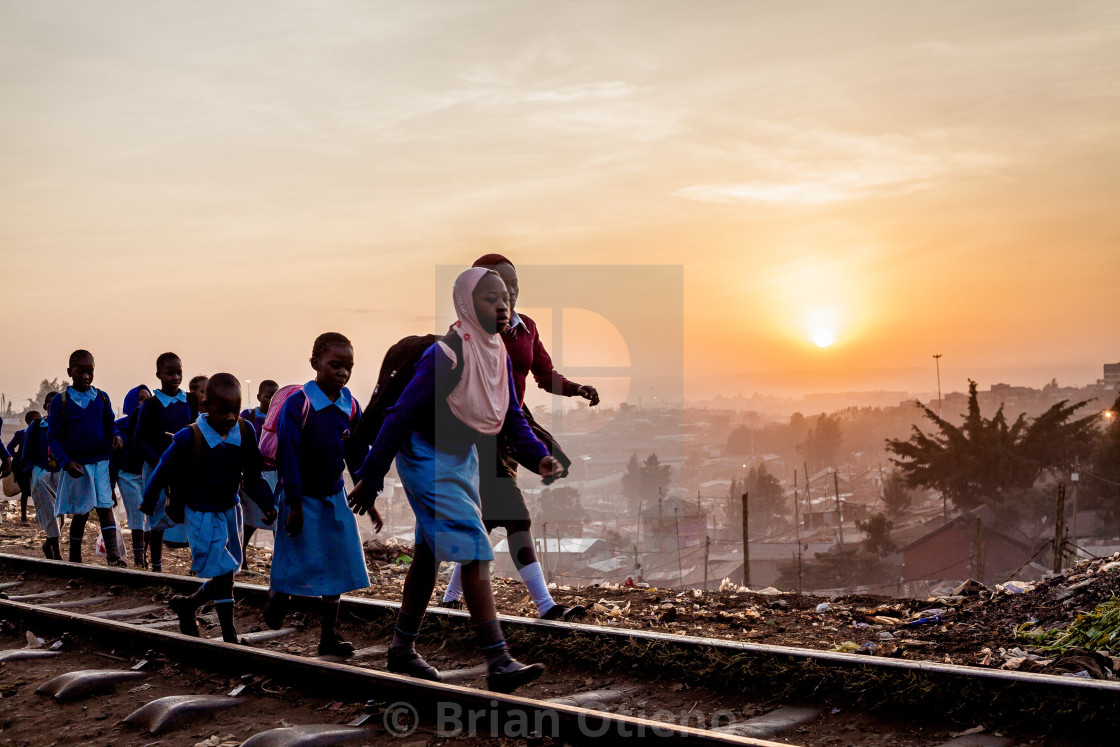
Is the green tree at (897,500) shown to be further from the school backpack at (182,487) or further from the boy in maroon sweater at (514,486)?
the school backpack at (182,487)

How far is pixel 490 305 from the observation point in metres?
4.77

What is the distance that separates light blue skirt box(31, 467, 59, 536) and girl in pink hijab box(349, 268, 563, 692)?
8227mm

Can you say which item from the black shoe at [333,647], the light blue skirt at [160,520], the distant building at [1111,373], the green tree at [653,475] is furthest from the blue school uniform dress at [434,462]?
the distant building at [1111,373]

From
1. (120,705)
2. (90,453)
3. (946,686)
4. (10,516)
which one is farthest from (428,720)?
(10,516)

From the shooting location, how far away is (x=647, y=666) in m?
5.28

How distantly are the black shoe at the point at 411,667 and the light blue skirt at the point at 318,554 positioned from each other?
3.20 feet

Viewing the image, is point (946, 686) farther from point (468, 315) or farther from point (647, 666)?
point (468, 315)

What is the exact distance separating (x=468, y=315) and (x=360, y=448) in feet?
4.52

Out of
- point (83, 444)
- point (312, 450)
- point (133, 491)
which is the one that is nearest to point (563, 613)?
point (312, 450)

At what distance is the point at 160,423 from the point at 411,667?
18.3ft

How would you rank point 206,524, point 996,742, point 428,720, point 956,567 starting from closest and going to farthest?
point 996,742, point 428,720, point 206,524, point 956,567

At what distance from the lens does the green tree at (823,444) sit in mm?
144750

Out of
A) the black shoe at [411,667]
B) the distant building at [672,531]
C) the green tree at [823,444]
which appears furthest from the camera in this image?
the green tree at [823,444]

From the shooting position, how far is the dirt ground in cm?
594
